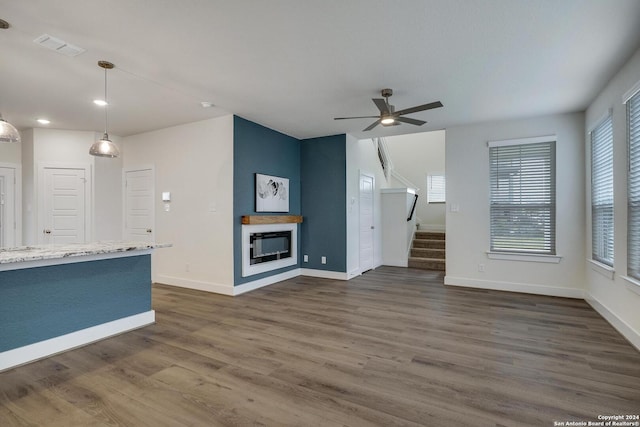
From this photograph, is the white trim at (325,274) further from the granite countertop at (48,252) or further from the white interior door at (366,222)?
the granite countertop at (48,252)

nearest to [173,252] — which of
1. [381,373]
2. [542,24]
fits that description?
[381,373]

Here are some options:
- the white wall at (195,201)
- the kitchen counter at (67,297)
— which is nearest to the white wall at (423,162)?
the white wall at (195,201)

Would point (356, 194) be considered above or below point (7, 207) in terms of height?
above

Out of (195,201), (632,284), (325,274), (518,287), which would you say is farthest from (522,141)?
(195,201)

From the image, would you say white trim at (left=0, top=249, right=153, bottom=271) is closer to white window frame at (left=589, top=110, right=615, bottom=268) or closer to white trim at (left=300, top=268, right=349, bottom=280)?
white trim at (left=300, top=268, right=349, bottom=280)

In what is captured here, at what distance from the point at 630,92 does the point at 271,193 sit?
452 cm

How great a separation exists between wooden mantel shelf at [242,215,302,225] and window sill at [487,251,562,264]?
10.9 ft

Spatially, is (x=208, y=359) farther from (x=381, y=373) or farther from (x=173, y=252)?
(x=173, y=252)

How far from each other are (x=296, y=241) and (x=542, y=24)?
4651 millimetres

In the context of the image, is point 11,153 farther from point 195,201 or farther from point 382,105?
point 382,105

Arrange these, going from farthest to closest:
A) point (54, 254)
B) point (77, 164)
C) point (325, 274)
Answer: point (325, 274) < point (77, 164) < point (54, 254)

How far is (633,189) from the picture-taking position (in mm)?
2938

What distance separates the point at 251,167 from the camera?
4996mm

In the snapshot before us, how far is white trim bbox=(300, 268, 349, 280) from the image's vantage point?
18.7ft
